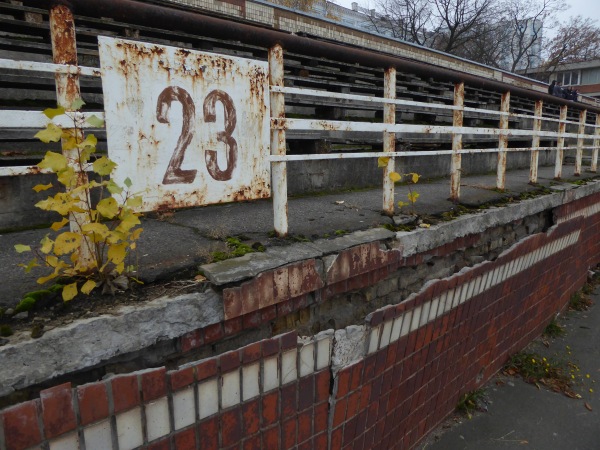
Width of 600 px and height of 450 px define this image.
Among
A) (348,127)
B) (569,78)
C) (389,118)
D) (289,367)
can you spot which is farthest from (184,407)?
(569,78)

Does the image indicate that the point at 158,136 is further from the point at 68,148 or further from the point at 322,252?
the point at 322,252

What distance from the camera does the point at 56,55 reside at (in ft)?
5.27

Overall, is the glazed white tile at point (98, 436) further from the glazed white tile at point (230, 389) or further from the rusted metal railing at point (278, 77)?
the rusted metal railing at point (278, 77)

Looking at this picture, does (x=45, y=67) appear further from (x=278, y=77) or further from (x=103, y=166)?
(x=278, y=77)

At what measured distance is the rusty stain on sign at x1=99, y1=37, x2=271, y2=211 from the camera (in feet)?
5.74

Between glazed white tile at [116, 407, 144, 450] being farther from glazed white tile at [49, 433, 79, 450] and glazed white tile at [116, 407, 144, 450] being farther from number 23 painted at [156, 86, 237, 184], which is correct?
number 23 painted at [156, 86, 237, 184]

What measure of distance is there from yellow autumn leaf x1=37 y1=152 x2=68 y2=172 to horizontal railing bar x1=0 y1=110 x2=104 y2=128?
18cm

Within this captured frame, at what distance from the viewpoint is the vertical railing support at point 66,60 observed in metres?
1.58

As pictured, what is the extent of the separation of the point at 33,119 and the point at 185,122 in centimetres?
61

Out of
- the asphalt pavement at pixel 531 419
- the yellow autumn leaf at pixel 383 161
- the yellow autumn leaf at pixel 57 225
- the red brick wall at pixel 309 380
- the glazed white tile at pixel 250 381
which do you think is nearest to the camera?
the red brick wall at pixel 309 380

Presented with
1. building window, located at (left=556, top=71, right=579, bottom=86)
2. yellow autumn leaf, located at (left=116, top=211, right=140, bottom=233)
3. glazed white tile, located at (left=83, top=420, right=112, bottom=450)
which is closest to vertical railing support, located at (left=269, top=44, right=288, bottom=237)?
yellow autumn leaf, located at (left=116, top=211, right=140, bottom=233)

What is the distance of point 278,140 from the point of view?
235 cm

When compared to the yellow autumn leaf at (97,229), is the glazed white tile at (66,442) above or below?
below

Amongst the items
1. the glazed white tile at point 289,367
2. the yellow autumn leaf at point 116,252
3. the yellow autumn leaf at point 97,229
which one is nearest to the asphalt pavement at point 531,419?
the glazed white tile at point 289,367
